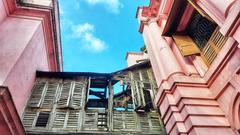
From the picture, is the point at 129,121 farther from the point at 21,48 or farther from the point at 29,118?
the point at 21,48

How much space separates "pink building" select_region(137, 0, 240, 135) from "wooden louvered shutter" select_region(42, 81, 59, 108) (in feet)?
15.3

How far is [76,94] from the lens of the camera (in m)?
10.1

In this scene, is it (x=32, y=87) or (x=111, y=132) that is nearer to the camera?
(x=111, y=132)

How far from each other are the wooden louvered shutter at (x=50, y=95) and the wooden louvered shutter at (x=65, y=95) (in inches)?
12.2

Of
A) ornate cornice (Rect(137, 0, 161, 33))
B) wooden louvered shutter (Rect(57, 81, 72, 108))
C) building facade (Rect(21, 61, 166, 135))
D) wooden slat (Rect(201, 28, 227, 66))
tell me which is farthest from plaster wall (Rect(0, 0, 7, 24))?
wooden slat (Rect(201, 28, 227, 66))

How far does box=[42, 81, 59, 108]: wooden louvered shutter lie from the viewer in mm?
9508

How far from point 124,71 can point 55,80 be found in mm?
3470

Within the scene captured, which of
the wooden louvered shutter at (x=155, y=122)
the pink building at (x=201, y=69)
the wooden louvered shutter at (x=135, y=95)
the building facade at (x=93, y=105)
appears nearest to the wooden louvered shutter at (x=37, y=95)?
the building facade at (x=93, y=105)

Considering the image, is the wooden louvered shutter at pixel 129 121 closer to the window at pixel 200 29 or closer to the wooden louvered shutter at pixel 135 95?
the wooden louvered shutter at pixel 135 95

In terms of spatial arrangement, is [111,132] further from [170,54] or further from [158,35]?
[158,35]

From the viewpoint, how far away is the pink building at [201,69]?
6.23 m

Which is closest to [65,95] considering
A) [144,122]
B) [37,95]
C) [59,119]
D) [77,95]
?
[77,95]

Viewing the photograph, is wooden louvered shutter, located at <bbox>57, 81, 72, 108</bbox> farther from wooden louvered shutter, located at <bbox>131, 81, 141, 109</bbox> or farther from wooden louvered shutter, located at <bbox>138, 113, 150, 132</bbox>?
wooden louvered shutter, located at <bbox>138, 113, 150, 132</bbox>

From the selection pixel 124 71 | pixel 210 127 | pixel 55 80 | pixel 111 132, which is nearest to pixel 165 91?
pixel 210 127
